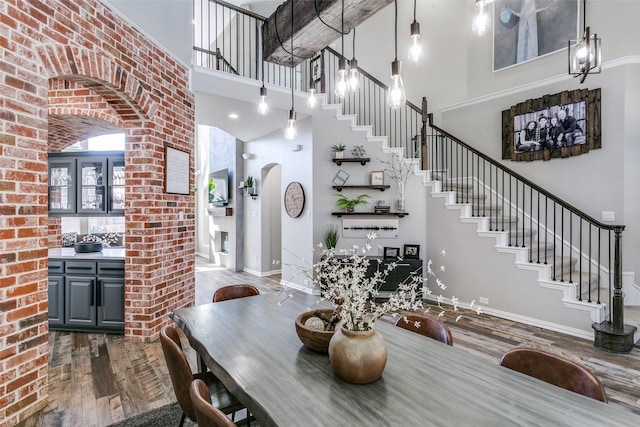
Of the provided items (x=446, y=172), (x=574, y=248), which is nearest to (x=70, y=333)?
(x=446, y=172)

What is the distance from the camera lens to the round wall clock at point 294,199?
5723 millimetres

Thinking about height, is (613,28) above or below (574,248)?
above

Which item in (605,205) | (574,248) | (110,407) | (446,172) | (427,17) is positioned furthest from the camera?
(427,17)

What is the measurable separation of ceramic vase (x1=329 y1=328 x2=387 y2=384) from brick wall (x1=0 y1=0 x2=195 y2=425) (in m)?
2.05

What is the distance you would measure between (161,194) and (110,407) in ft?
6.54

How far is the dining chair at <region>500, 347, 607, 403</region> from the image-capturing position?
1.28m

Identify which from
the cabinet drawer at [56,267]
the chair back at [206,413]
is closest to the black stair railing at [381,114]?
the cabinet drawer at [56,267]

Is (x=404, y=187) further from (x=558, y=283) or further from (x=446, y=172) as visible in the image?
(x=558, y=283)

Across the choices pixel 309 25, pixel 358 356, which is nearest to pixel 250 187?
pixel 309 25

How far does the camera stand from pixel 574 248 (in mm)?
4793

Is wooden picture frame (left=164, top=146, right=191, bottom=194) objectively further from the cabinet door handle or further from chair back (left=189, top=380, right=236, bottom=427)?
chair back (left=189, top=380, right=236, bottom=427)

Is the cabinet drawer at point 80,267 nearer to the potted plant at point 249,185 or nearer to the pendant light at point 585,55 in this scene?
the potted plant at point 249,185

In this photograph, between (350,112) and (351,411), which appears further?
(350,112)

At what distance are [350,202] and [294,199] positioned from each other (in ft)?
3.53
